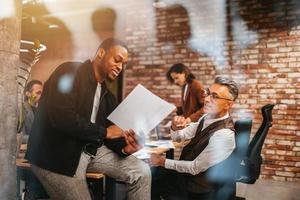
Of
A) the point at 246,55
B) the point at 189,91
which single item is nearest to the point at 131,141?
the point at 189,91

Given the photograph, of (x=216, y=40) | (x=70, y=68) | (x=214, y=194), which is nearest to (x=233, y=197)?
(x=214, y=194)

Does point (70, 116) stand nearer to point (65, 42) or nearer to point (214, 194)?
point (214, 194)

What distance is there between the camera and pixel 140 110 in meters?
2.06

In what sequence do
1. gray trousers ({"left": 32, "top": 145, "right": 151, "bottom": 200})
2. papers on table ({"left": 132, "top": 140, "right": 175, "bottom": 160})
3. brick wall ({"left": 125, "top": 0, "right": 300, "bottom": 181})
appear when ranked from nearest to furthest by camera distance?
1. gray trousers ({"left": 32, "top": 145, "right": 151, "bottom": 200})
2. papers on table ({"left": 132, "top": 140, "right": 175, "bottom": 160})
3. brick wall ({"left": 125, "top": 0, "right": 300, "bottom": 181})

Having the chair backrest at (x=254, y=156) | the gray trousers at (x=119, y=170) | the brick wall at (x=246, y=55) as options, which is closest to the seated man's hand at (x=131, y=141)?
the gray trousers at (x=119, y=170)

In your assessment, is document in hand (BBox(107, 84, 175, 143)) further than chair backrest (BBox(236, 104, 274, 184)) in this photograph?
No

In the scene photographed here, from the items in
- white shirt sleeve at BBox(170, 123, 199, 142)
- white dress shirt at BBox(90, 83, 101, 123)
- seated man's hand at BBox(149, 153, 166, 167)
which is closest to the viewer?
white dress shirt at BBox(90, 83, 101, 123)

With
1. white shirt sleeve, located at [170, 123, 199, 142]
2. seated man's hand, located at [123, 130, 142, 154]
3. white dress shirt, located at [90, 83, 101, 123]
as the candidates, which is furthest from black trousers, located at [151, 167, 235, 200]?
white dress shirt, located at [90, 83, 101, 123]

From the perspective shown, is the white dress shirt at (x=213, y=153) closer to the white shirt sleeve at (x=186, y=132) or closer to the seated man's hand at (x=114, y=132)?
the seated man's hand at (x=114, y=132)

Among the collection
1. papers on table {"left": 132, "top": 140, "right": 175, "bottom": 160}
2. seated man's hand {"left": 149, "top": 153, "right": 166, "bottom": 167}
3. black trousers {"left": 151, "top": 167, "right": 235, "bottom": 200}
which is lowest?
black trousers {"left": 151, "top": 167, "right": 235, "bottom": 200}

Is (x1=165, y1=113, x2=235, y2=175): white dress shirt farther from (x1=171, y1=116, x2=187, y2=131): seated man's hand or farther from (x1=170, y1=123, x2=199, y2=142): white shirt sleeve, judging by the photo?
(x1=170, y1=123, x2=199, y2=142): white shirt sleeve

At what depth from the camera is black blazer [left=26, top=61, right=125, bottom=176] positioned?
6.14 ft

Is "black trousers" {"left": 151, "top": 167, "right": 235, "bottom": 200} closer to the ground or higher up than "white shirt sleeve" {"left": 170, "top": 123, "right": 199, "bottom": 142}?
closer to the ground

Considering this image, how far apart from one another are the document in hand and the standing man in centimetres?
6
